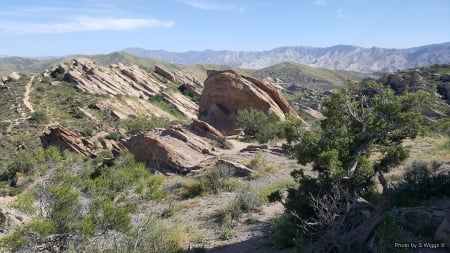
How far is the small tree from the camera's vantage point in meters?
9.71

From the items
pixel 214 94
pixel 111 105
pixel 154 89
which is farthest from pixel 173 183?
pixel 154 89

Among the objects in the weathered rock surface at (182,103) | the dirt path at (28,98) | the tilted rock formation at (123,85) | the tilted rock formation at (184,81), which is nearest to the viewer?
the dirt path at (28,98)

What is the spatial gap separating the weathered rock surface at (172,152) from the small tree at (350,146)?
42.7 feet

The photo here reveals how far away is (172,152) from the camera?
24.3 meters

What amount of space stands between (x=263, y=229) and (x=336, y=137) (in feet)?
13.6

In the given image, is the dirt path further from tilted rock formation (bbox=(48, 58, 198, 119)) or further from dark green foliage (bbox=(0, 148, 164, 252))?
dark green foliage (bbox=(0, 148, 164, 252))

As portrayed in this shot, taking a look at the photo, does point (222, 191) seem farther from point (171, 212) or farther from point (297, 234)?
point (297, 234)

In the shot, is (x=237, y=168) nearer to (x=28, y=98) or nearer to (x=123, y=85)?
(x=28, y=98)

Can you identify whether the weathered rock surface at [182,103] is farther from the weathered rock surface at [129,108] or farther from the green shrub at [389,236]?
the green shrub at [389,236]

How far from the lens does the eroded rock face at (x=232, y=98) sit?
4216cm

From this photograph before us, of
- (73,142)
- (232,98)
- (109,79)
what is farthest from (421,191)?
(109,79)

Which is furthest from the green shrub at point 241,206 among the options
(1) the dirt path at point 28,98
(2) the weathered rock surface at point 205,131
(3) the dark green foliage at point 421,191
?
(1) the dirt path at point 28,98

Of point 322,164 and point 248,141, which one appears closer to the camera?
point 322,164

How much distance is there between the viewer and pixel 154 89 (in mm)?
81812
